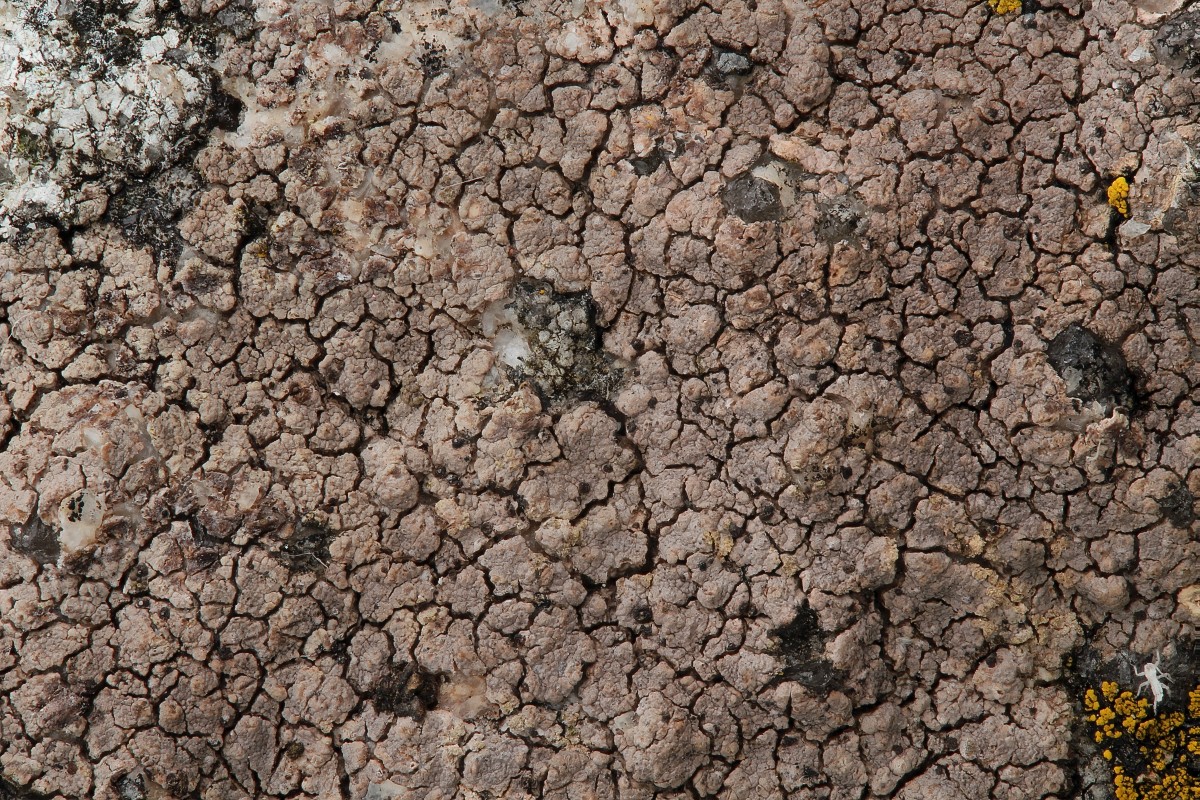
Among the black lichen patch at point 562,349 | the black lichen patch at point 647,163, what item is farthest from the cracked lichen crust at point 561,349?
the black lichen patch at point 647,163

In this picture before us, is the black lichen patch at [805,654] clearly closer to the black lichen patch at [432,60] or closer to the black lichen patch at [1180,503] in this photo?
the black lichen patch at [1180,503]

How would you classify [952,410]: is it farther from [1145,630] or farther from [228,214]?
[228,214]

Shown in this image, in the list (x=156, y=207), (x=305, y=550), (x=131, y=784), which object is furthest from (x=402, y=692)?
(x=156, y=207)

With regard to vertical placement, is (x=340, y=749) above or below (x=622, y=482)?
below

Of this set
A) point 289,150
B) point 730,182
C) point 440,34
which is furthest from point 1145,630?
point 289,150

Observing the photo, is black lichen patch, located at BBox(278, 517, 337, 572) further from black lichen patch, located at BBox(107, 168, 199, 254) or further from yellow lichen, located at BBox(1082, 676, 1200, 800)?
yellow lichen, located at BBox(1082, 676, 1200, 800)

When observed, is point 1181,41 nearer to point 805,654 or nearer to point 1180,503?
point 1180,503

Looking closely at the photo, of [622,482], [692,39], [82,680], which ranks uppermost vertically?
[692,39]
